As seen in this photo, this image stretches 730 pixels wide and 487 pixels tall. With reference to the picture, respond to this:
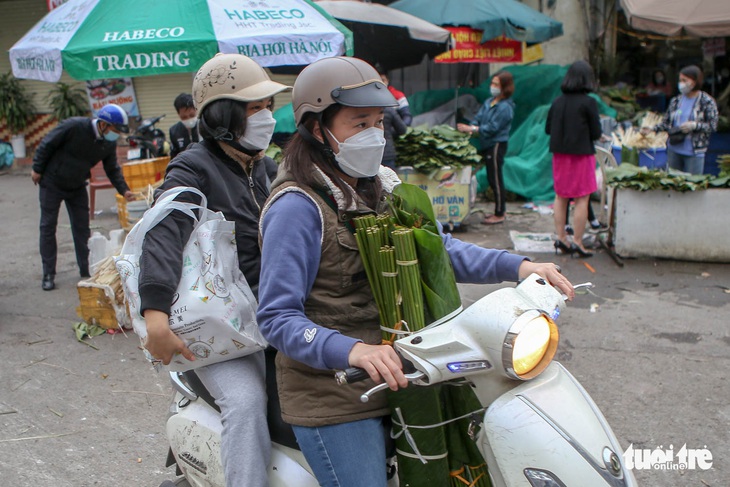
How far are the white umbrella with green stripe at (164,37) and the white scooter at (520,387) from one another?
469 centimetres

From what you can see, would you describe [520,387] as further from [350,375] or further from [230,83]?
[230,83]

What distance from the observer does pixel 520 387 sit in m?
1.76

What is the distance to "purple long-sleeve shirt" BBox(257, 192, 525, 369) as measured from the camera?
5.86ft

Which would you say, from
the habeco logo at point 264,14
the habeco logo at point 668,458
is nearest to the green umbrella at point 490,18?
the habeco logo at point 264,14

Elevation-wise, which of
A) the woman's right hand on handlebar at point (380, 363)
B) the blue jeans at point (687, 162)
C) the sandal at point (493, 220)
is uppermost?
the woman's right hand on handlebar at point (380, 363)

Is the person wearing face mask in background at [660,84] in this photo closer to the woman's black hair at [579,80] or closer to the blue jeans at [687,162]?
the blue jeans at [687,162]

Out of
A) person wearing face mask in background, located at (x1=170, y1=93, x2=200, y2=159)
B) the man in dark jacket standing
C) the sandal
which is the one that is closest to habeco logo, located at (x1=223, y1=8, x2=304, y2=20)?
person wearing face mask in background, located at (x1=170, y1=93, x2=200, y2=159)

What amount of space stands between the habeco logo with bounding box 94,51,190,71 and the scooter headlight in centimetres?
483

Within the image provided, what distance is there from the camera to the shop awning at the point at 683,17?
34.4 feet

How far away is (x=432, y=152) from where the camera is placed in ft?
28.7

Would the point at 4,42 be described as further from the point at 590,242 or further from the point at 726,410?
the point at 726,410

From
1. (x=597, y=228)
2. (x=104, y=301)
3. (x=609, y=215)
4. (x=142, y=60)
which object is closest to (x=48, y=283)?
(x=104, y=301)

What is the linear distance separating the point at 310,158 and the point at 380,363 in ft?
2.35

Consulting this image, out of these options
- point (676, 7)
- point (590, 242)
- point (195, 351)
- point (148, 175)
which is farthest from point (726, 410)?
point (676, 7)
